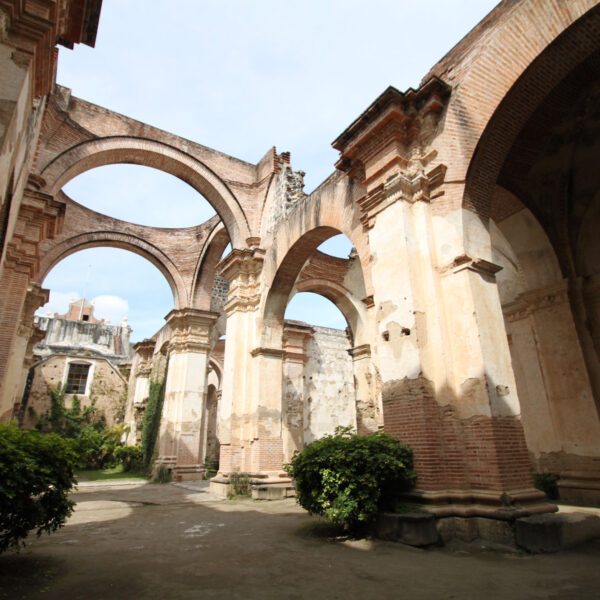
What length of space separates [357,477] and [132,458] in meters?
15.2

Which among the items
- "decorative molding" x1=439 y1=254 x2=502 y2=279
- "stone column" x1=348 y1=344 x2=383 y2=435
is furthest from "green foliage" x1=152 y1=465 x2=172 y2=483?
"decorative molding" x1=439 y1=254 x2=502 y2=279

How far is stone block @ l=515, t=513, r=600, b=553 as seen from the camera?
3664 millimetres

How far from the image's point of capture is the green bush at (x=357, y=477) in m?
4.32

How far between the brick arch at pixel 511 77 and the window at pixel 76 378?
23.4 meters

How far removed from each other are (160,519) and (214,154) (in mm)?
9442

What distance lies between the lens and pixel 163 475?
12906 mm

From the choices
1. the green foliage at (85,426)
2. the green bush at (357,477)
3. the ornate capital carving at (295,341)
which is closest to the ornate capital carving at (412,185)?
the green bush at (357,477)

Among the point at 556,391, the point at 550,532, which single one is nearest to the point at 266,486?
the point at 556,391

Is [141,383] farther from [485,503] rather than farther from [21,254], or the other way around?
[485,503]

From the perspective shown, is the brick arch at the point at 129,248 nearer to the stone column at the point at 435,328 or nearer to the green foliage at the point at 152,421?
the green foliage at the point at 152,421

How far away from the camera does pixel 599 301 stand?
7113 millimetres

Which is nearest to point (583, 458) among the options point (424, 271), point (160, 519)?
point (424, 271)

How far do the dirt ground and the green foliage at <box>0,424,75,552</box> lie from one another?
386mm

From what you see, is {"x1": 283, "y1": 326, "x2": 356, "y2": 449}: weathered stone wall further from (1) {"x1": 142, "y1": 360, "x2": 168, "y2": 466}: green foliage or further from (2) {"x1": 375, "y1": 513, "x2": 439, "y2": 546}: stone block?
(2) {"x1": 375, "y1": 513, "x2": 439, "y2": 546}: stone block
